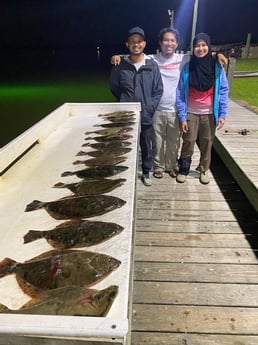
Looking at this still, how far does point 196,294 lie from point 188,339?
0.39 metres

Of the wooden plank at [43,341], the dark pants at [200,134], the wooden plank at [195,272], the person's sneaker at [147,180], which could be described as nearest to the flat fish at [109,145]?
the wooden plank at [195,272]

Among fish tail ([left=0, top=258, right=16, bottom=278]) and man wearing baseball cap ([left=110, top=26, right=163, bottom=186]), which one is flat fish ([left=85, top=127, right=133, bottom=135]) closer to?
man wearing baseball cap ([left=110, top=26, right=163, bottom=186])

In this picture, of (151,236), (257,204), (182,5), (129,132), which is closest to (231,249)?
(257,204)

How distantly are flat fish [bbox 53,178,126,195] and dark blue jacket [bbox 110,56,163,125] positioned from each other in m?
1.74

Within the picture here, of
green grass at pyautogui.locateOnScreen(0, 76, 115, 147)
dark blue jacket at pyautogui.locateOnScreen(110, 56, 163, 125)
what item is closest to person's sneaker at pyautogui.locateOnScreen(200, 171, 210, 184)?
dark blue jacket at pyautogui.locateOnScreen(110, 56, 163, 125)

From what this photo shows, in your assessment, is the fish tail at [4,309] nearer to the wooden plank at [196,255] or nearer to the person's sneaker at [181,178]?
the wooden plank at [196,255]

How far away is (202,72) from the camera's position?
334cm

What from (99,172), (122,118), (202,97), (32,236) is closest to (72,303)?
(32,236)

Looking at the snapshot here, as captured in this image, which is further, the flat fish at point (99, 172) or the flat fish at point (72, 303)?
the flat fish at point (99, 172)

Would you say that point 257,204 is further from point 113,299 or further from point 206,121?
point 113,299

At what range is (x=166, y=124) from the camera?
389 cm

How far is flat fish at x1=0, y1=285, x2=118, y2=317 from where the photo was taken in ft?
3.42

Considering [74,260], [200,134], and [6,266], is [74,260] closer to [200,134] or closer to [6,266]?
[6,266]

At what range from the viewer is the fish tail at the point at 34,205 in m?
1.78
